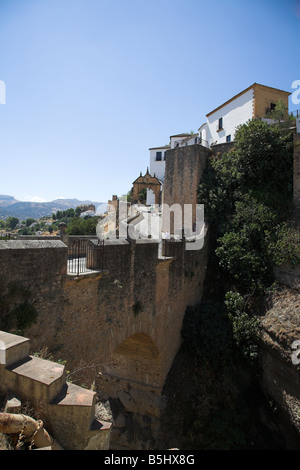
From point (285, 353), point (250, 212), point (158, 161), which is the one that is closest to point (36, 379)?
point (285, 353)

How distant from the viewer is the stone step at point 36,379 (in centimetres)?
268

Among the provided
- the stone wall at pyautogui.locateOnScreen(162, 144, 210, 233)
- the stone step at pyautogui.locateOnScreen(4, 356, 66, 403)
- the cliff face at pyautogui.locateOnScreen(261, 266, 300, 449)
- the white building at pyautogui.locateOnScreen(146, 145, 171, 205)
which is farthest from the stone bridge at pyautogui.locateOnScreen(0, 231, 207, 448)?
the white building at pyautogui.locateOnScreen(146, 145, 171, 205)

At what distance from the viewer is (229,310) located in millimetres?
11773

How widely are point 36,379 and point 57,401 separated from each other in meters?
0.30

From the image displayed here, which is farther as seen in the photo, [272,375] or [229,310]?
[229,310]

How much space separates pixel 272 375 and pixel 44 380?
9822 mm

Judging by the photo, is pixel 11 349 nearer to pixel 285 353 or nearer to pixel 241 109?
pixel 285 353

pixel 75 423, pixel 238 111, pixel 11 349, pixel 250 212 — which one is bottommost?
pixel 75 423

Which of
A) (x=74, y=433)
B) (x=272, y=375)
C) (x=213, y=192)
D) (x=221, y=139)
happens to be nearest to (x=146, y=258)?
(x=74, y=433)

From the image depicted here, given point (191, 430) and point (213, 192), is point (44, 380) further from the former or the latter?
point (213, 192)

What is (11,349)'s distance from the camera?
2.96 metres
